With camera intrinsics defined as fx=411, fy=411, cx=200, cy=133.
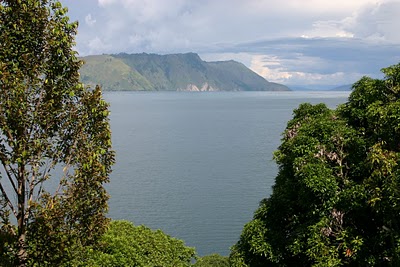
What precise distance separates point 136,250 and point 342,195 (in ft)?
33.6

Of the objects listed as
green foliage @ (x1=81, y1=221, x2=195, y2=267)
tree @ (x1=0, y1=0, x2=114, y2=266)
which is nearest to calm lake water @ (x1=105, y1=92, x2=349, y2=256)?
green foliage @ (x1=81, y1=221, x2=195, y2=267)

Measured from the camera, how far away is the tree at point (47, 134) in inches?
397

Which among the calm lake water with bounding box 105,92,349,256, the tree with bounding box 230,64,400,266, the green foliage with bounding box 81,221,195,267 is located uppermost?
the tree with bounding box 230,64,400,266

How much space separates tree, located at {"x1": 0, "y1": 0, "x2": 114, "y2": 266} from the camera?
10094 mm

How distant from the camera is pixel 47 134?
10711mm

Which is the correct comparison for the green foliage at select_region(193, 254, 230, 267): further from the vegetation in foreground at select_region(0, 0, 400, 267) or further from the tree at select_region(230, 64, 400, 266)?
the tree at select_region(230, 64, 400, 266)

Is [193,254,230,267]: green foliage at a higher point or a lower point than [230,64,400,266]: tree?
lower

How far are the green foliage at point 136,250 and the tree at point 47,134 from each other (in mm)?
5204

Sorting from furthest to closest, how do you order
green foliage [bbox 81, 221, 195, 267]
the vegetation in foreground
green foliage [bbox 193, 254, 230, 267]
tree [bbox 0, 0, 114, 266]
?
1. green foliage [bbox 193, 254, 230, 267]
2. green foliage [bbox 81, 221, 195, 267]
3. the vegetation in foreground
4. tree [bbox 0, 0, 114, 266]

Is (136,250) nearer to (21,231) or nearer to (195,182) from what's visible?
(21,231)

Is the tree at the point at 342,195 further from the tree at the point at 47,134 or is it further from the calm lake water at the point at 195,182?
the calm lake water at the point at 195,182

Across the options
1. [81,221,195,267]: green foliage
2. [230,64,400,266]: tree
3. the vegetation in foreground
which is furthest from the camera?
[81,221,195,267]: green foliage

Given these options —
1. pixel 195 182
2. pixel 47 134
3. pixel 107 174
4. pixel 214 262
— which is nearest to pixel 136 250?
pixel 107 174

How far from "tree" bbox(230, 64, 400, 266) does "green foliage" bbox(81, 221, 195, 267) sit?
4781 mm
